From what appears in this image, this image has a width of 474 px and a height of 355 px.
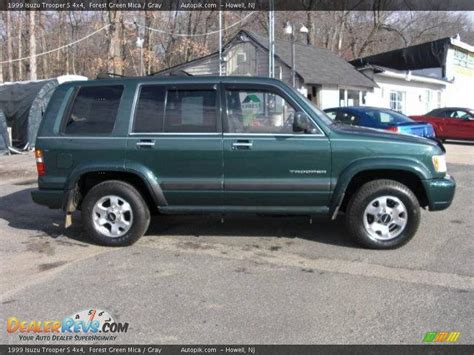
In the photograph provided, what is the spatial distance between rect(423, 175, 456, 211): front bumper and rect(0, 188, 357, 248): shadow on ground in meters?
1.01

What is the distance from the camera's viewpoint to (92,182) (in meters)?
6.11

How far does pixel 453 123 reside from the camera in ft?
65.0

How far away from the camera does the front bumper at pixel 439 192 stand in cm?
553

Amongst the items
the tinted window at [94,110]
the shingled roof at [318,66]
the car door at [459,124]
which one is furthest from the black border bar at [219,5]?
the tinted window at [94,110]

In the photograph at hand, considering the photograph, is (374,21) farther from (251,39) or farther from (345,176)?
(345,176)

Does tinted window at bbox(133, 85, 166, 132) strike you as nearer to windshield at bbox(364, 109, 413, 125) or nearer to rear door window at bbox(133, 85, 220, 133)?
rear door window at bbox(133, 85, 220, 133)

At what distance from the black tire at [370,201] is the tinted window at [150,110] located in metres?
2.37

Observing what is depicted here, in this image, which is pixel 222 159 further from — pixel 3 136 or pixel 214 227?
pixel 3 136

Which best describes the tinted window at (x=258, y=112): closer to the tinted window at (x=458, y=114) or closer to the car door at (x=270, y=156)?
the car door at (x=270, y=156)

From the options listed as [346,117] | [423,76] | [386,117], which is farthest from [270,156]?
[423,76]

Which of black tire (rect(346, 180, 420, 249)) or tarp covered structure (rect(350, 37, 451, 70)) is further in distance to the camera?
tarp covered structure (rect(350, 37, 451, 70))

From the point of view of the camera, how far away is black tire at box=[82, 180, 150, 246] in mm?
5828
